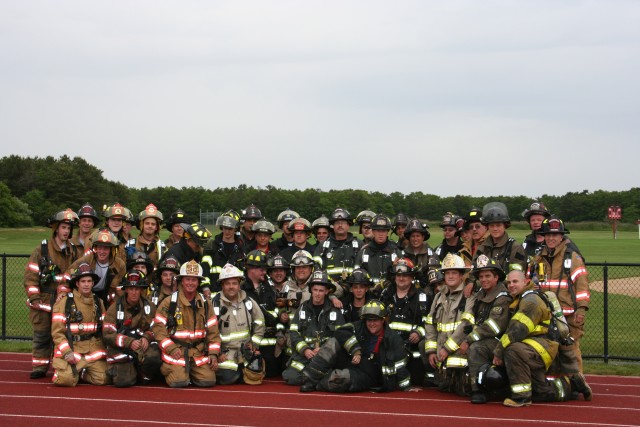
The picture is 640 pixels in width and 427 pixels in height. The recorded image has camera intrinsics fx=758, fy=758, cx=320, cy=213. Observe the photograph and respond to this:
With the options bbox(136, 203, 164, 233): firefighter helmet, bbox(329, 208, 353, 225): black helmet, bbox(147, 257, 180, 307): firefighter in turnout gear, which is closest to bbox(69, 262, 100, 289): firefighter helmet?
bbox(147, 257, 180, 307): firefighter in turnout gear

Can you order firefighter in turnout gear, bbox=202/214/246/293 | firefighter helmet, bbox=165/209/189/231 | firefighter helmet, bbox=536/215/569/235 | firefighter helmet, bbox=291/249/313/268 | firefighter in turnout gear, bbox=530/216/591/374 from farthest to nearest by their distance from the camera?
1. firefighter helmet, bbox=165/209/189/231
2. firefighter in turnout gear, bbox=202/214/246/293
3. firefighter helmet, bbox=291/249/313/268
4. firefighter helmet, bbox=536/215/569/235
5. firefighter in turnout gear, bbox=530/216/591/374

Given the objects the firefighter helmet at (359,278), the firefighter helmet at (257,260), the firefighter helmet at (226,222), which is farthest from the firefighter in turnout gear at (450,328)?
the firefighter helmet at (226,222)

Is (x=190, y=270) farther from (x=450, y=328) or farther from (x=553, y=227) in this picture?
(x=553, y=227)

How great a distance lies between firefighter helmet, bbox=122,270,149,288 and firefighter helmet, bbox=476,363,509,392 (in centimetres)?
455

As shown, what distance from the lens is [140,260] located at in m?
10.4

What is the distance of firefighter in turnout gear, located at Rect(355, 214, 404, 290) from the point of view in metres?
11.1

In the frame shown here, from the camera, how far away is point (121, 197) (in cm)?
9269

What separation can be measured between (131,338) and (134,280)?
78 centimetres

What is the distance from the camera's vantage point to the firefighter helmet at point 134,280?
10133mm

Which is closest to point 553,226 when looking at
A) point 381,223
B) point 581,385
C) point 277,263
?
point 581,385

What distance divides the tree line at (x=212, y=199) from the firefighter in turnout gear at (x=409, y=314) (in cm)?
2644

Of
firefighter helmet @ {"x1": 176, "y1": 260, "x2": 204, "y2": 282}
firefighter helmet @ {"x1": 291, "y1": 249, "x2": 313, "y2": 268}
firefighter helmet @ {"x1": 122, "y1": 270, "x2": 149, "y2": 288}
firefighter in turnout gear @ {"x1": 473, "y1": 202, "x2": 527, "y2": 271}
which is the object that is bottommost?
firefighter helmet @ {"x1": 122, "y1": 270, "x2": 149, "y2": 288}

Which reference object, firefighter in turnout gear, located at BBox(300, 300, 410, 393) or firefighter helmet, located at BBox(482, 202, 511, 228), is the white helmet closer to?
firefighter in turnout gear, located at BBox(300, 300, 410, 393)

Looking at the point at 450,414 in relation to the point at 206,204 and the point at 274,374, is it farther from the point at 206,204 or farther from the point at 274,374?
the point at 206,204
